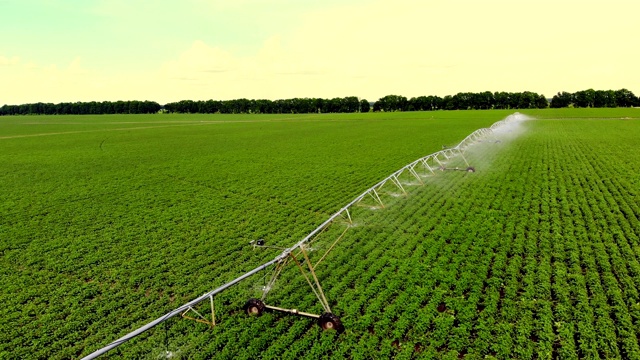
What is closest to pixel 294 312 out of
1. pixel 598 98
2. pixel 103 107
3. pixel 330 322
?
pixel 330 322

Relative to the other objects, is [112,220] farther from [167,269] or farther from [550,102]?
[550,102]

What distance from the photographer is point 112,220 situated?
16.1m

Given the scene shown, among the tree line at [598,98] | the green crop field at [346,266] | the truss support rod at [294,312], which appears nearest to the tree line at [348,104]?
the tree line at [598,98]

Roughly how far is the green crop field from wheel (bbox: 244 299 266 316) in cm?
23

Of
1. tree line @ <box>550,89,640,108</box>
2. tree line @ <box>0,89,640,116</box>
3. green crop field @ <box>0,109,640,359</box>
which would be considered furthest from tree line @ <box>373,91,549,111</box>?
green crop field @ <box>0,109,640,359</box>

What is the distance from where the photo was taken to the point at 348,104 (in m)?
166

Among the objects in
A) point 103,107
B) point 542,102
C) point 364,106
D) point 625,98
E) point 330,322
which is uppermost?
point 103,107

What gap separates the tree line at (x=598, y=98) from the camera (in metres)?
133

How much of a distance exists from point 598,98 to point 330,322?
170464 millimetres

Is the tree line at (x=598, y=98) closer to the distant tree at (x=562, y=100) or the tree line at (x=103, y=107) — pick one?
the distant tree at (x=562, y=100)

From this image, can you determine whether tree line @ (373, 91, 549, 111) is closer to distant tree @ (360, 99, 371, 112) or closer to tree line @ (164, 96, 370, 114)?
distant tree @ (360, 99, 371, 112)

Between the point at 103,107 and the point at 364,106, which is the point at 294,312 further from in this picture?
the point at 103,107

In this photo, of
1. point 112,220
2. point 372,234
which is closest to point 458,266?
point 372,234

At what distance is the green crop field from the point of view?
7.72 meters
